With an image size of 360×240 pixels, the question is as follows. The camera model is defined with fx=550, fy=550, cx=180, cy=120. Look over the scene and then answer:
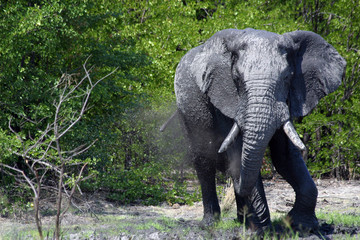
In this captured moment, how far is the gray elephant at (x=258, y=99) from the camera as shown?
5.19 m

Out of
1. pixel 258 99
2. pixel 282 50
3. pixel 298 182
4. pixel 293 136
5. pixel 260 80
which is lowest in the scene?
pixel 298 182

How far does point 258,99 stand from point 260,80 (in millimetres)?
198

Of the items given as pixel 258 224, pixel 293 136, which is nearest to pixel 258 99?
pixel 293 136

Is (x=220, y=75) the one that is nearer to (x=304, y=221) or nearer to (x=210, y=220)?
(x=304, y=221)

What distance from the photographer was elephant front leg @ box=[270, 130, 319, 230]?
5852 millimetres

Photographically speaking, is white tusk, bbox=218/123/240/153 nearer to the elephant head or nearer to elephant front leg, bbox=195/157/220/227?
the elephant head

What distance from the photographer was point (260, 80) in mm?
5203

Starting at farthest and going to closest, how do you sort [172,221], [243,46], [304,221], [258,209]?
1. [172,221]
2. [304,221]
3. [258,209]
4. [243,46]

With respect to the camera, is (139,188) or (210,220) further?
(139,188)

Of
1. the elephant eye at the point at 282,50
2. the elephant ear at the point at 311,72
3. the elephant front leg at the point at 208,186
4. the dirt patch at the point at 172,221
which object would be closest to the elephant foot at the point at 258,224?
the dirt patch at the point at 172,221

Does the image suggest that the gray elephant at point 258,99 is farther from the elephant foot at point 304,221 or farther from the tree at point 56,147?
the tree at point 56,147

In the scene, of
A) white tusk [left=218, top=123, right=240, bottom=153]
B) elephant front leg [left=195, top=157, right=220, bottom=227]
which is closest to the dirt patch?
elephant front leg [left=195, top=157, right=220, bottom=227]

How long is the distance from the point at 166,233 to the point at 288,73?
2.10m

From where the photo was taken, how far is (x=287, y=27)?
12.3 m
